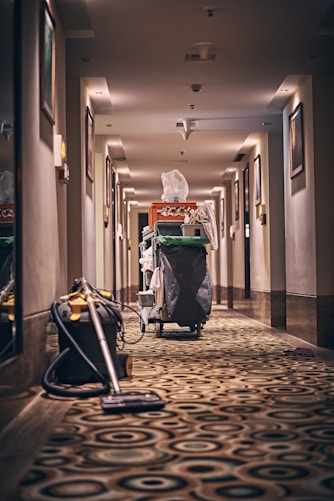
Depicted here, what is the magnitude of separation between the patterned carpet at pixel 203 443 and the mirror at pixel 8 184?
1.87 feet

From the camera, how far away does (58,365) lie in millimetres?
4344

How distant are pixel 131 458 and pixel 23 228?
5.58ft

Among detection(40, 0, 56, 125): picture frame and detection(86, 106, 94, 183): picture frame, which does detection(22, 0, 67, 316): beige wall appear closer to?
detection(40, 0, 56, 125): picture frame

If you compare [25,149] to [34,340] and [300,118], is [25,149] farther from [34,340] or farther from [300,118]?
[300,118]

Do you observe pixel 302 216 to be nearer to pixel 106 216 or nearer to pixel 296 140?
pixel 296 140

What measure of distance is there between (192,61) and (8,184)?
12.7 feet

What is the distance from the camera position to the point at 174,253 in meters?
8.09

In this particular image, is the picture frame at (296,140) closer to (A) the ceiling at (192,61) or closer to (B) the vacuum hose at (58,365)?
(A) the ceiling at (192,61)

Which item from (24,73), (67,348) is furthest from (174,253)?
(24,73)

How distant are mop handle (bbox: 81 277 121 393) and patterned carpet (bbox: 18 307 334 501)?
0.18 m

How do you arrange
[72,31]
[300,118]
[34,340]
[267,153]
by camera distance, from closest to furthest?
[34,340], [72,31], [300,118], [267,153]

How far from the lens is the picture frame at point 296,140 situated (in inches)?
312

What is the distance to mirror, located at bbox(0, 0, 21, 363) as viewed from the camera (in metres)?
3.40

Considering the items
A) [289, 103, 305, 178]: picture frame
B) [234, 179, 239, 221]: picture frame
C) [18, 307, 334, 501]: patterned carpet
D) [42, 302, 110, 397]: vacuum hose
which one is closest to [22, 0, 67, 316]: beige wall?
[42, 302, 110, 397]: vacuum hose
